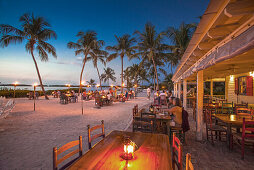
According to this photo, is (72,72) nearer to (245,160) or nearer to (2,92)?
(2,92)

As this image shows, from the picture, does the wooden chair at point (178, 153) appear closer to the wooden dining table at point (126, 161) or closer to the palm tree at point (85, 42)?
the wooden dining table at point (126, 161)

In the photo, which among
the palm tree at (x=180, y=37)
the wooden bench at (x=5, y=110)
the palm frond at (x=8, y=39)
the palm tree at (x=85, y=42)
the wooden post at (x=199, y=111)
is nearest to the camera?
the wooden post at (x=199, y=111)

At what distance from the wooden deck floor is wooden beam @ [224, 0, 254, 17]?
9.91ft

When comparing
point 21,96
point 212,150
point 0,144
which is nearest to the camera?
point 212,150

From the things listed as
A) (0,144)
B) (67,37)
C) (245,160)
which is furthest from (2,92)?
(245,160)

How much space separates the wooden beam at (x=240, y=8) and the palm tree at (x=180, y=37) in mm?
15797

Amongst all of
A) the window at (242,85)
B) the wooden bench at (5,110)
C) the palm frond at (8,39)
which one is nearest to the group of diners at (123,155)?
the wooden bench at (5,110)

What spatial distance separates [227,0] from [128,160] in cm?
250

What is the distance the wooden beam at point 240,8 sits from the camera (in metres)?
1.62

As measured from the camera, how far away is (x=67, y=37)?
33.5 m

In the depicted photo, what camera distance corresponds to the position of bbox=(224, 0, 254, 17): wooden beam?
1.62 metres

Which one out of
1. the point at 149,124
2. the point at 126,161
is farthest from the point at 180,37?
the point at 126,161

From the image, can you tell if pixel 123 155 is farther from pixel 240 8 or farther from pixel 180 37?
pixel 180 37

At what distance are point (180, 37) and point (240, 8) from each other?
17.2 m
